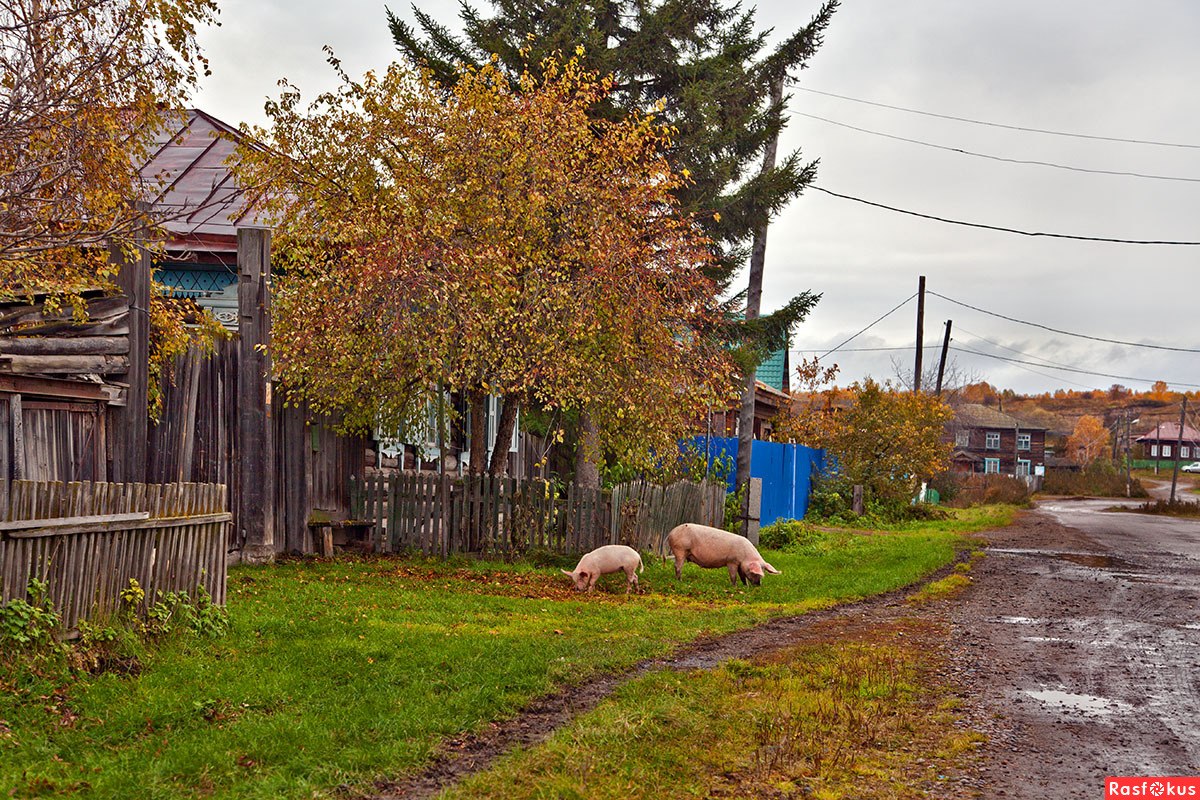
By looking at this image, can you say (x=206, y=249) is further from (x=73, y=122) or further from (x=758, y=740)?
(x=758, y=740)

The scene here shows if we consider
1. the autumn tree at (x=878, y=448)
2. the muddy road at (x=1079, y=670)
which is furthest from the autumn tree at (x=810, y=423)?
the muddy road at (x=1079, y=670)

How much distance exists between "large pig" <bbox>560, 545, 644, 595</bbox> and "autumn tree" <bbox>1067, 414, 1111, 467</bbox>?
115568 mm

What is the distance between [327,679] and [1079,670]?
19.9 ft

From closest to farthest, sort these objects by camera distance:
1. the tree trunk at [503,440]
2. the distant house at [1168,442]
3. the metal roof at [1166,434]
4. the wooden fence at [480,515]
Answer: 1. the wooden fence at [480,515]
2. the tree trunk at [503,440]
3. the metal roof at [1166,434]
4. the distant house at [1168,442]

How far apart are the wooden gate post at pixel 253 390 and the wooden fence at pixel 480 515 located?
2501 mm

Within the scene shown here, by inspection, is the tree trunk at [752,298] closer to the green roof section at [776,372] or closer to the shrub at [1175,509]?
the green roof section at [776,372]

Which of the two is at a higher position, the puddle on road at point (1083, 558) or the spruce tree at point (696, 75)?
the spruce tree at point (696, 75)

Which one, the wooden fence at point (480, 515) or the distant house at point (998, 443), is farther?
the distant house at point (998, 443)

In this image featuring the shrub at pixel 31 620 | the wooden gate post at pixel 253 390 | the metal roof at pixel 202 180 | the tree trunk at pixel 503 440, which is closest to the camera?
the shrub at pixel 31 620

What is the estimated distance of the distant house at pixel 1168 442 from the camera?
138 m

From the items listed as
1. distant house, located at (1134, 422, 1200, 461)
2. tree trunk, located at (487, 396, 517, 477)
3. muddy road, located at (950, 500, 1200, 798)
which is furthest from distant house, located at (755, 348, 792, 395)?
distant house, located at (1134, 422, 1200, 461)

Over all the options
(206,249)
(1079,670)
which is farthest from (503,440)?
(1079,670)

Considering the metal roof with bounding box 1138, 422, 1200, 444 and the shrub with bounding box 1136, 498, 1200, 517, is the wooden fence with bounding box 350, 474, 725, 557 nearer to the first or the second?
the shrub with bounding box 1136, 498, 1200, 517

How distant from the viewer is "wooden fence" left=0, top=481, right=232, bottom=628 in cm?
683
